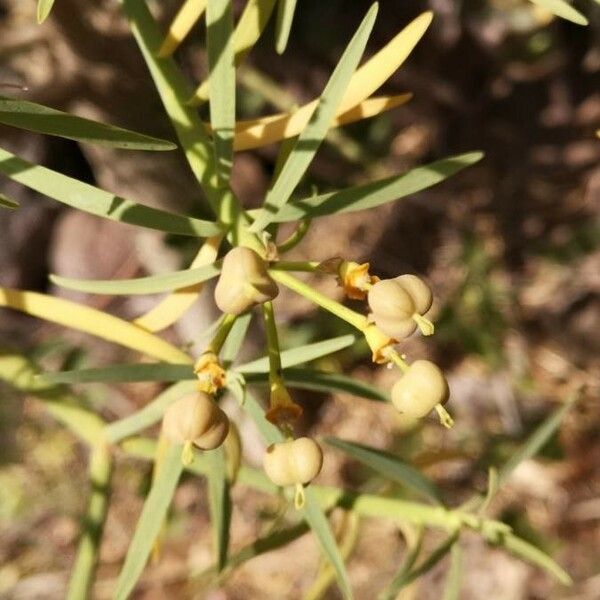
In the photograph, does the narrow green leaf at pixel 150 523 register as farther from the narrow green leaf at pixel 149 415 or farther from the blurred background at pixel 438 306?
the blurred background at pixel 438 306

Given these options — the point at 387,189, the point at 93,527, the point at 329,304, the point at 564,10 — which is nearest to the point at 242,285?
the point at 329,304

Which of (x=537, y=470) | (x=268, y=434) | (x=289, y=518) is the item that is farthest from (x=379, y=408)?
(x=268, y=434)

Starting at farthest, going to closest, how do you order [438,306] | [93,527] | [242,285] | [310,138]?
1. [438,306]
2. [93,527]
3. [310,138]
4. [242,285]

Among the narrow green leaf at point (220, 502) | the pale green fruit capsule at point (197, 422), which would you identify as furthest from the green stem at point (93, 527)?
the pale green fruit capsule at point (197, 422)

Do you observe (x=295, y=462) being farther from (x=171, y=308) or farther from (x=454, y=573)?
(x=454, y=573)

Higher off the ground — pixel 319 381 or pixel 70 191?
pixel 70 191

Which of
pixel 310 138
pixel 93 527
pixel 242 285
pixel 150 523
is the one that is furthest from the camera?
pixel 93 527

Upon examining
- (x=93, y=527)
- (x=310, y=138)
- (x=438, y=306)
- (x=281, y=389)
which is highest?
(x=310, y=138)

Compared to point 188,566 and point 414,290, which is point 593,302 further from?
point 414,290
